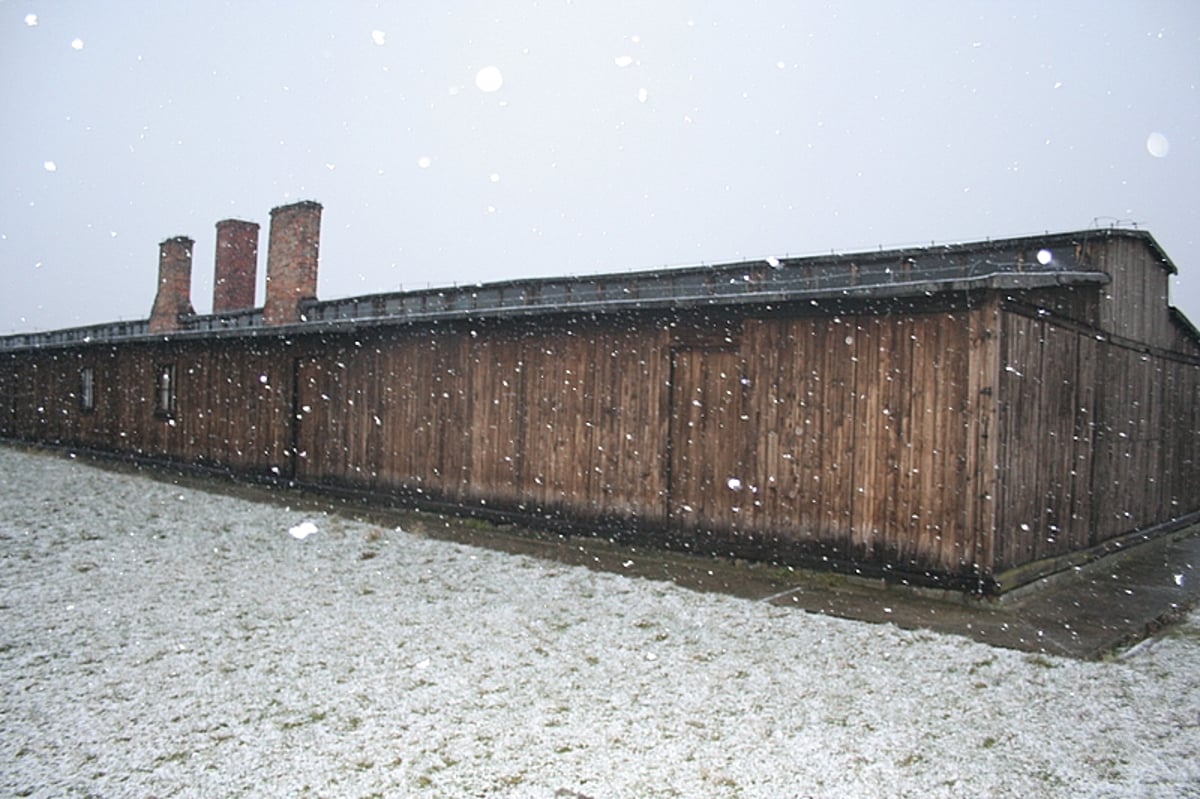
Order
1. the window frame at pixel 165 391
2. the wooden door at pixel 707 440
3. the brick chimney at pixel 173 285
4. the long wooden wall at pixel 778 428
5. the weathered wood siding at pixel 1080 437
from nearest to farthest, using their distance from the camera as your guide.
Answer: the long wooden wall at pixel 778 428 → the weathered wood siding at pixel 1080 437 → the wooden door at pixel 707 440 → the window frame at pixel 165 391 → the brick chimney at pixel 173 285

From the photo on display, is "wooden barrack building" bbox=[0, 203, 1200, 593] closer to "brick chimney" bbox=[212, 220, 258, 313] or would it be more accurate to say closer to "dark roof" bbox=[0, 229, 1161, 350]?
"dark roof" bbox=[0, 229, 1161, 350]

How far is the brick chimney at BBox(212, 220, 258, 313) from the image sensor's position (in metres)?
22.7

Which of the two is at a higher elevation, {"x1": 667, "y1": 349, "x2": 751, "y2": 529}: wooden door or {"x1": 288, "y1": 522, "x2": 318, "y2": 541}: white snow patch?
{"x1": 667, "y1": 349, "x2": 751, "y2": 529}: wooden door

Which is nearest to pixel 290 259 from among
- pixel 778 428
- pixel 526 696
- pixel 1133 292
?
pixel 778 428

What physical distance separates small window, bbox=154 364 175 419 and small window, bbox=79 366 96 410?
3867mm

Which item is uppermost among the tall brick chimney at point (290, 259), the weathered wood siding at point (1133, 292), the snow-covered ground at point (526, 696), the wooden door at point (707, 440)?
the tall brick chimney at point (290, 259)

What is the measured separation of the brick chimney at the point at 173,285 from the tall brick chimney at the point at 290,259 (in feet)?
21.8

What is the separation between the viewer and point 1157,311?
12734mm

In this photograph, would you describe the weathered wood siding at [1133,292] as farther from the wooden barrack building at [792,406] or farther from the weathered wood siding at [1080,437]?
the weathered wood siding at [1080,437]

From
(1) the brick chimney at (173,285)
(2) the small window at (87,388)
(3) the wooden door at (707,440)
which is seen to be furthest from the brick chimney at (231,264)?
(3) the wooden door at (707,440)

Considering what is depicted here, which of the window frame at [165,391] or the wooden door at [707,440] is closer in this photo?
the wooden door at [707,440]

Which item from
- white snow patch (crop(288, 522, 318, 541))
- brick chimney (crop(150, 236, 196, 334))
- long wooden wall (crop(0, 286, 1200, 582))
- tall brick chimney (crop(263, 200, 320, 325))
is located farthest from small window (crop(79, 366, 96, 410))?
white snow patch (crop(288, 522, 318, 541))

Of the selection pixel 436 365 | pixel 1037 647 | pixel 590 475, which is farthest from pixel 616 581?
pixel 436 365

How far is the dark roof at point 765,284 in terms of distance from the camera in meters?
8.94
